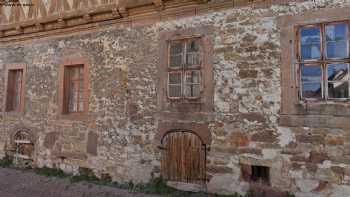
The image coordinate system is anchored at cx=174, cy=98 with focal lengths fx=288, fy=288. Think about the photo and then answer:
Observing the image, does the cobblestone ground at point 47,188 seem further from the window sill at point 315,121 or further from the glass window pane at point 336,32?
the glass window pane at point 336,32

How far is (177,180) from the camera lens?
578 centimetres

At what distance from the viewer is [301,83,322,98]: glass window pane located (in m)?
4.76

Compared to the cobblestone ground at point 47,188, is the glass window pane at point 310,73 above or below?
above

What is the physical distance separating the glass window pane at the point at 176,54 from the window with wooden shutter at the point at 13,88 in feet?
16.8

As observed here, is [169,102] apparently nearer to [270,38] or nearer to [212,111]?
[212,111]

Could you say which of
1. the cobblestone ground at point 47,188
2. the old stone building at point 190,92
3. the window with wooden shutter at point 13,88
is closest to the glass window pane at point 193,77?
the old stone building at point 190,92

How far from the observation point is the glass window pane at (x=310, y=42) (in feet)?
15.7

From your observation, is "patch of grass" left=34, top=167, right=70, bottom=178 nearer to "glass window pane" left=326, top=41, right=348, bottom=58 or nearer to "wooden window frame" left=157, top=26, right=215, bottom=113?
"wooden window frame" left=157, top=26, right=215, bottom=113

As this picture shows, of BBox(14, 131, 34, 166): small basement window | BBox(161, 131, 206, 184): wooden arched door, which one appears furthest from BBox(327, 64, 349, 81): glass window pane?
BBox(14, 131, 34, 166): small basement window

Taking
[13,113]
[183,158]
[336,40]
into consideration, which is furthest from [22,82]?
[336,40]

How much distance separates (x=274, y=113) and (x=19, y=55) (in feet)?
24.5

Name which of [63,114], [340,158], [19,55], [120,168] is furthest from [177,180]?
[19,55]

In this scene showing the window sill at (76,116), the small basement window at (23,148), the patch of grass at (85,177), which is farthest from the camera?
the small basement window at (23,148)

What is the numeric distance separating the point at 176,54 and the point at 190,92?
0.87 metres
